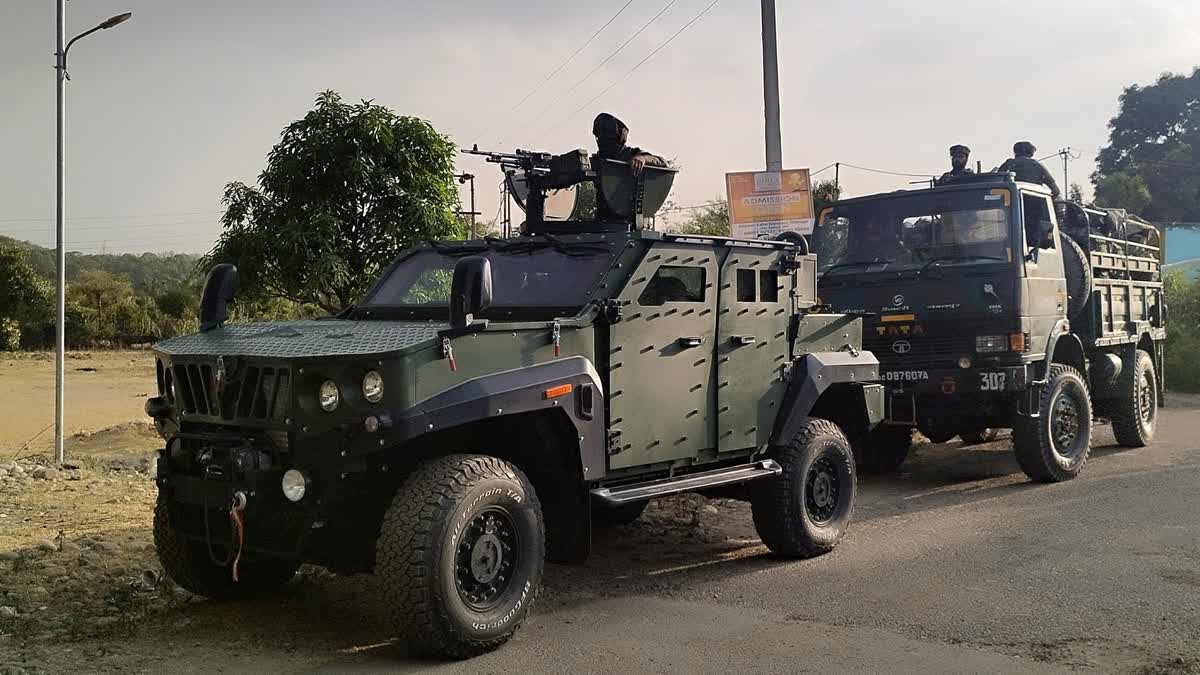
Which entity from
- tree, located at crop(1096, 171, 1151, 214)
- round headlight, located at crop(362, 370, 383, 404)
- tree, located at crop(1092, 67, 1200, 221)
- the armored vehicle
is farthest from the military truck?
tree, located at crop(1092, 67, 1200, 221)

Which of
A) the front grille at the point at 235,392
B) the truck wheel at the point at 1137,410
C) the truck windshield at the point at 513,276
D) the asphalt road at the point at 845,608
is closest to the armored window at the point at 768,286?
the truck windshield at the point at 513,276

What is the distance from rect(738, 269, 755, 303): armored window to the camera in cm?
645

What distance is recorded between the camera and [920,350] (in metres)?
9.33

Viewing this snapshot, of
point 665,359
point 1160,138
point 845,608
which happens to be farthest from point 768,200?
point 1160,138

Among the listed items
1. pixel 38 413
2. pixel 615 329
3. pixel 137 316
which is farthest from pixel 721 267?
pixel 137 316

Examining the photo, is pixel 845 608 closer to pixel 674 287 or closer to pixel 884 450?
pixel 674 287

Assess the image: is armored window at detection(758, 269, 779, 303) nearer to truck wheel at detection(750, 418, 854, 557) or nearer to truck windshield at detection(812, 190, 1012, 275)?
truck wheel at detection(750, 418, 854, 557)

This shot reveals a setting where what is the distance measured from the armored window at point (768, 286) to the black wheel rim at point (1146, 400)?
6.57 meters

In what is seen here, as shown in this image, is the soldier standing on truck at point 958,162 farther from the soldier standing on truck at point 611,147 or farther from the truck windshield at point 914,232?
the soldier standing on truck at point 611,147

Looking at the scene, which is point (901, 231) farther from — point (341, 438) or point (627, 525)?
point (341, 438)

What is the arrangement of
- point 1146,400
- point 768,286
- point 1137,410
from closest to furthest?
point 768,286 → point 1137,410 → point 1146,400

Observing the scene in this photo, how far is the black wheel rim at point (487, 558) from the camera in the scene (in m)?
4.79

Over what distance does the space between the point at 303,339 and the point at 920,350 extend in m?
5.90

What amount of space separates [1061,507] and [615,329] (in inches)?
181
